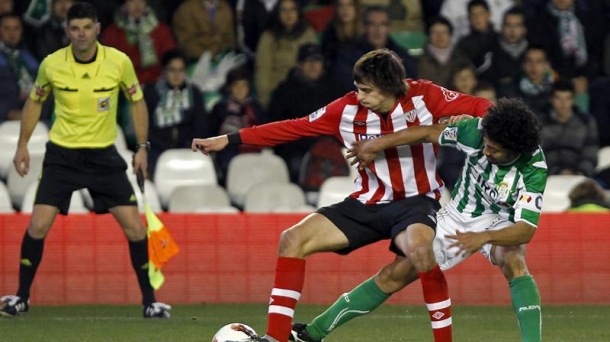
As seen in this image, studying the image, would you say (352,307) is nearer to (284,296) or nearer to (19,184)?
(284,296)

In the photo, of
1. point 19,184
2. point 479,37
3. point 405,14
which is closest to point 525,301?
point 19,184

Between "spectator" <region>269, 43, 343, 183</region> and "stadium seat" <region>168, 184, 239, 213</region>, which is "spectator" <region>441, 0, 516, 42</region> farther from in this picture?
"stadium seat" <region>168, 184, 239, 213</region>

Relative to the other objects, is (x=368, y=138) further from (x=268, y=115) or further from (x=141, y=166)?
(x=268, y=115)

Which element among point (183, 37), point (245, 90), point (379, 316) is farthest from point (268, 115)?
point (379, 316)

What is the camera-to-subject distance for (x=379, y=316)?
32.8ft

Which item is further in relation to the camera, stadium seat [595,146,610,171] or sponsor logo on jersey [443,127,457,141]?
stadium seat [595,146,610,171]

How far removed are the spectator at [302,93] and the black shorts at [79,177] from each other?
9.76 feet

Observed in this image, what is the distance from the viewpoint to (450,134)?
23.8 feet

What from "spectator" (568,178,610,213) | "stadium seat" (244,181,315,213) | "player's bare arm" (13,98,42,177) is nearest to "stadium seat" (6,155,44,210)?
"stadium seat" (244,181,315,213)

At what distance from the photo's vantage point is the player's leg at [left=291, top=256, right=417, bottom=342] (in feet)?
24.7

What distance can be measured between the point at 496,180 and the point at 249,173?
4954mm

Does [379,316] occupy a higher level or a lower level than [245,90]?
lower

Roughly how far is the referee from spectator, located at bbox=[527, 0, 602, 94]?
15.4 feet

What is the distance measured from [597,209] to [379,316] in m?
2.00
